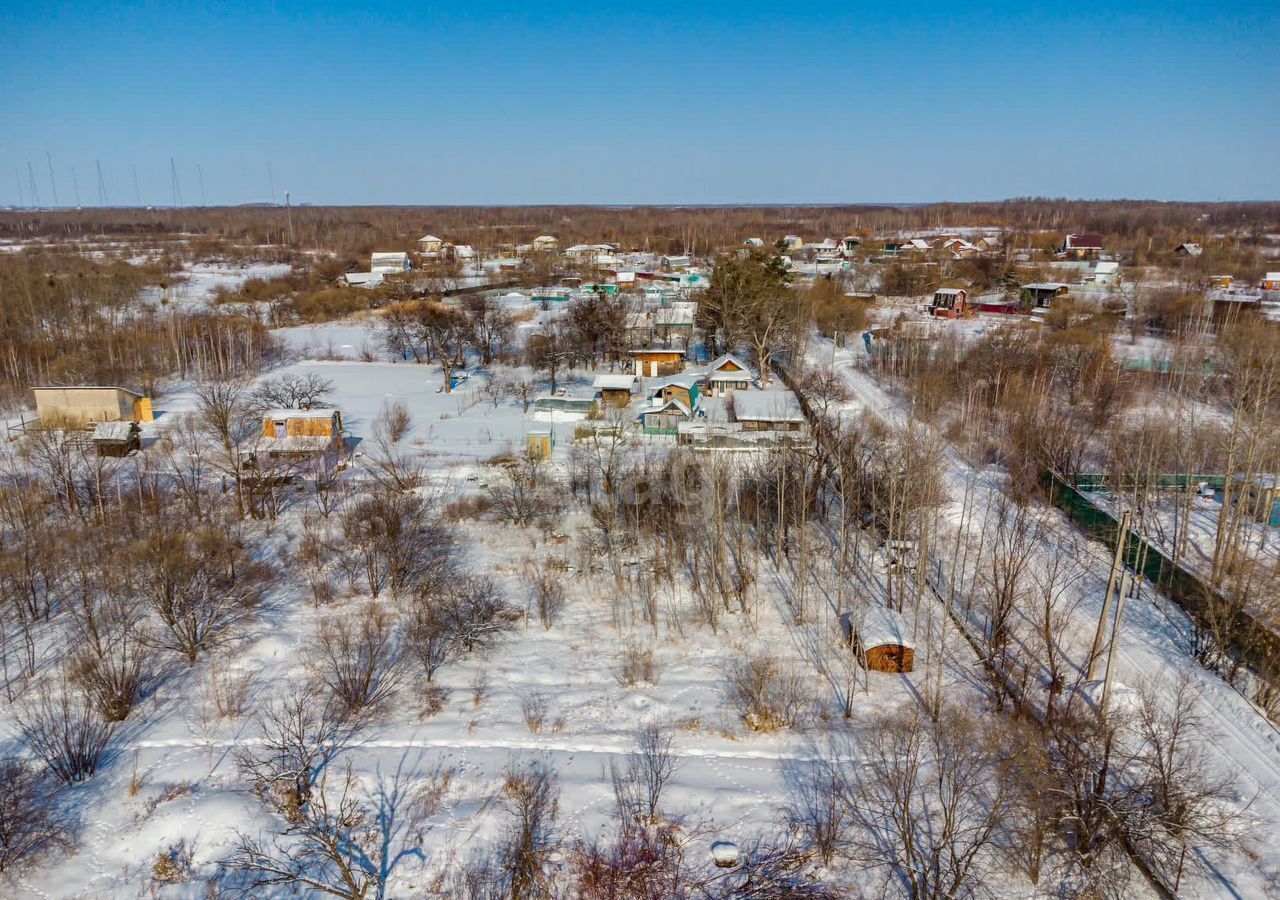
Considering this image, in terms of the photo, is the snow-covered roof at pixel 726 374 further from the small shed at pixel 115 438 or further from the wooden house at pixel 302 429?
the small shed at pixel 115 438

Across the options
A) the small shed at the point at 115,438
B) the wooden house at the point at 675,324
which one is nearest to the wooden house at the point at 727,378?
the wooden house at the point at 675,324

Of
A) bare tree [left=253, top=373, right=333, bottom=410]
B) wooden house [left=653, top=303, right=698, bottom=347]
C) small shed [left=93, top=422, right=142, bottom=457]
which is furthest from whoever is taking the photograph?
wooden house [left=653, top=303, right=698, bottom=347]

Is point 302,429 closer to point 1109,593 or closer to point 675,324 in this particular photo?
point 675,324

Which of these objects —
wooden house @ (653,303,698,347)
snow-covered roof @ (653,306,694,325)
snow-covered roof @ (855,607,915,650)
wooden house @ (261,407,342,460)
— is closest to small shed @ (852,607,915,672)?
snow-covered roof @ (855,607,915,650)

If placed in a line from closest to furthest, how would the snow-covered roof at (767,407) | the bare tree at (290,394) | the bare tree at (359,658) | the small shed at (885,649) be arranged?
the bare tree at (359,658)
the small shed at (885,649)
the snow-covered roof at (767,407)
the bare tree at (290,394)

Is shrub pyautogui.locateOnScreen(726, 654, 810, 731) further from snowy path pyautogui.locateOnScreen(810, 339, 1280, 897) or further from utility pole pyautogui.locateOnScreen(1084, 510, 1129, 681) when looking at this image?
snowy path pyautogui.locateOnScreen(810, 339, 1280, 897)

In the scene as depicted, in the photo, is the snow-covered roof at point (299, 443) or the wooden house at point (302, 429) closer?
the snow-covered roof at point (299, 443)

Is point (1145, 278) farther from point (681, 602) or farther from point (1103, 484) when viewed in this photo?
point (681, 602)
